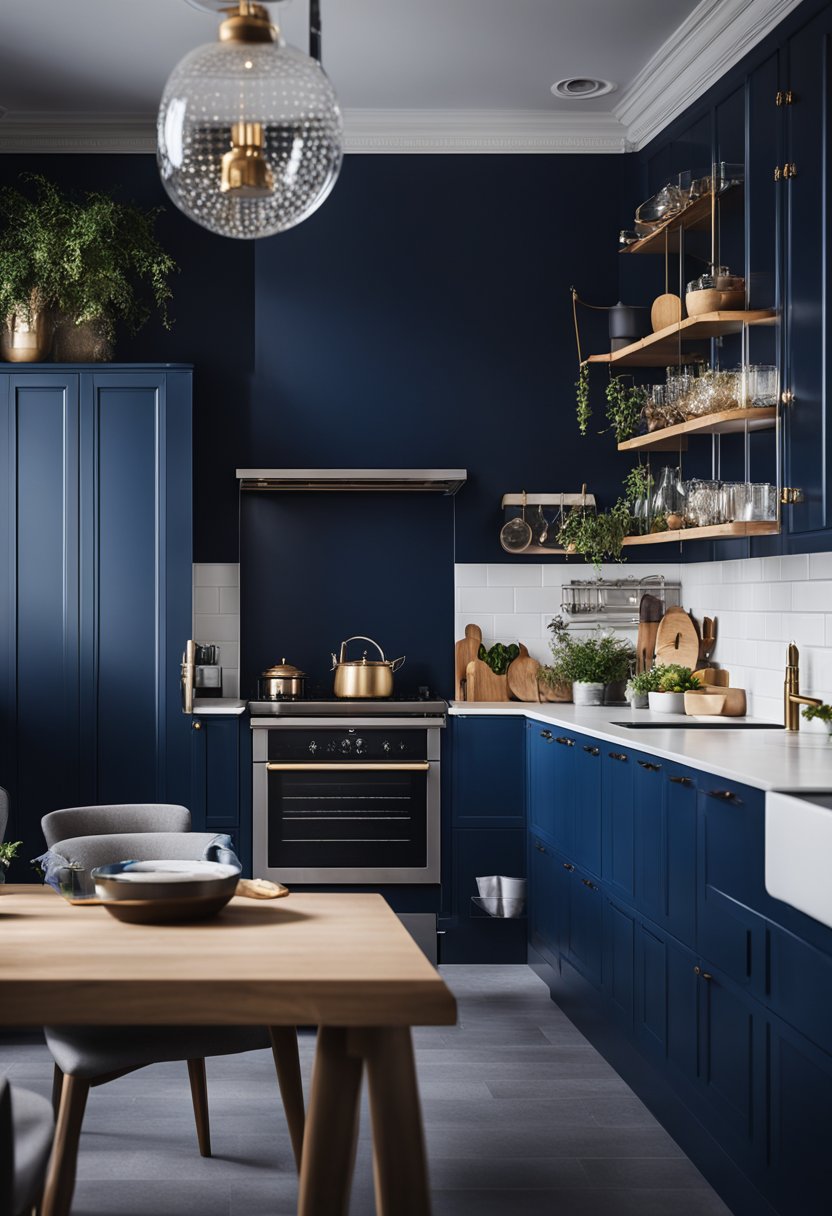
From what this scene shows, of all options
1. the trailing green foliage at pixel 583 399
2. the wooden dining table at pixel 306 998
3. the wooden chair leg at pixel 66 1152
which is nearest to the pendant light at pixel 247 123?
the wooden dining table at pixel 306 998

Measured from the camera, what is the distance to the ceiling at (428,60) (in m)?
4.39

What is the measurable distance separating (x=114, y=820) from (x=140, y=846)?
0.29 m

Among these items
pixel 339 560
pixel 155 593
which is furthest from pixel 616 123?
pixel 155 593

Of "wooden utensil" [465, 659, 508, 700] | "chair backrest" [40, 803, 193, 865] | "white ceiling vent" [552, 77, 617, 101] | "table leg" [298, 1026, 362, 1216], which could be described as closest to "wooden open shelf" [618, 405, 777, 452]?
"wooden utensil" [465, 659, 508, 700]

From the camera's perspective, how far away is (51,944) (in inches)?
82.0

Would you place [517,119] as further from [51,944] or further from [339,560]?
[51,944]

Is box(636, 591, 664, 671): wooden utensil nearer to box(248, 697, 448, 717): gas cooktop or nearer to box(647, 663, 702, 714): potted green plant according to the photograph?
box(647, 663, 702, 714): potted green plant

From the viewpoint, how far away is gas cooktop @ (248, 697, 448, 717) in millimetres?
4906

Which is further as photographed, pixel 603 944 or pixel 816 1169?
pixel 603 944

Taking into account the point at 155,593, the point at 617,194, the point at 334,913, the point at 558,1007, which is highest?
the point at 617,194

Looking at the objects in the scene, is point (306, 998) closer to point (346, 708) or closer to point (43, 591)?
point (346, 708)

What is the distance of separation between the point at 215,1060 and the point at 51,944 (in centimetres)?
206

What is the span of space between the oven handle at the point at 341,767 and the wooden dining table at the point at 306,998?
2671 mm

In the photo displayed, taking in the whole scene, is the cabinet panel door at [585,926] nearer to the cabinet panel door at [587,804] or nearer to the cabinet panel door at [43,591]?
the cabinet panel door at [587,804]
